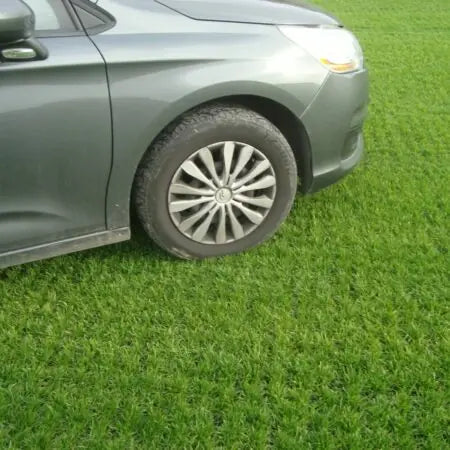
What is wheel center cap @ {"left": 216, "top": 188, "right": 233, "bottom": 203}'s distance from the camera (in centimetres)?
261

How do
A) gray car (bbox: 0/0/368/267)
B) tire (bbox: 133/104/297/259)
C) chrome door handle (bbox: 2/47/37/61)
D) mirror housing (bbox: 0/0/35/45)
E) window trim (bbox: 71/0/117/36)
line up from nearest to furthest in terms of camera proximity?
1. mirror housing (bbox: 0/0/35/45)
2. chrome door handle (bbox: 2/47/37/61)
3. gray car (bbox: 0/0/368/267)
4. window trim (bbox: 71/0/117/36)
5. tire (bbox: 133/104/297/259)

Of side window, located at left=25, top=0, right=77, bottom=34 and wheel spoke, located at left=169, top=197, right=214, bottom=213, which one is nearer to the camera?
side window, located at left=25, top=0, right=77, bottom=34

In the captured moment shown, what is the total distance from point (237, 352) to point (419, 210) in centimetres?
152

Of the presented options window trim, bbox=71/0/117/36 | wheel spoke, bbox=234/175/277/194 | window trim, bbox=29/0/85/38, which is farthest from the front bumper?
window trim, bbox=29/0/85/38

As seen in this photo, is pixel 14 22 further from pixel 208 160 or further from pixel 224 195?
pixel 224 195

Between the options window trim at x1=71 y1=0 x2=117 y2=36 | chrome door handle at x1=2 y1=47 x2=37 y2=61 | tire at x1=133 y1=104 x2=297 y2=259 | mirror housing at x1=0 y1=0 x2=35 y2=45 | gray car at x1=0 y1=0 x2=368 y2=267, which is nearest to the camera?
mirror housing at x1=0 y1=0 x2=35 y2=45

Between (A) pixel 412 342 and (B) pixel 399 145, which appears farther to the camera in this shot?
(B) pixel 399 145

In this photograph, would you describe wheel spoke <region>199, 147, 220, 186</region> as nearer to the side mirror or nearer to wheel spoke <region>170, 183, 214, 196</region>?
wheel spoke <region>170, 183, 214, 196</region>

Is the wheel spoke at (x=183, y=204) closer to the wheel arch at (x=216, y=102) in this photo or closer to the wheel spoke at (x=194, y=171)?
the wheel spoke at (x=194, y=171)

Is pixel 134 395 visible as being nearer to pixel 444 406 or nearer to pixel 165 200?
pixel 165 200

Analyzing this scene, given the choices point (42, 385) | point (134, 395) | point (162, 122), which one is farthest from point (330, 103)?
point (42, 385)

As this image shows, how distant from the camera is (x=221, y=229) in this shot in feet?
8.80

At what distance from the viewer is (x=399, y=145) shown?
402cm

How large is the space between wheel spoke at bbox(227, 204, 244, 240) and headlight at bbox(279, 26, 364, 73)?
31.6 inches
